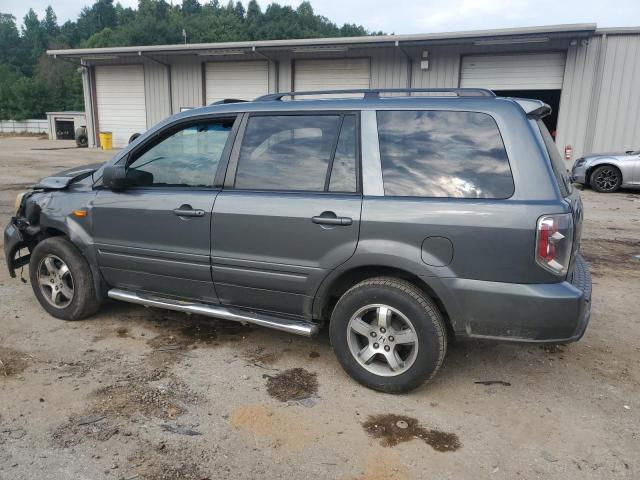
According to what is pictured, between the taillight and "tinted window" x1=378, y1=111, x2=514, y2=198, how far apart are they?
0.27 metres

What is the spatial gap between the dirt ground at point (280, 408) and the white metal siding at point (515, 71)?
14.7 meters

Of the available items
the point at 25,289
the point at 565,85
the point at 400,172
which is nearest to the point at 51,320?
the point at 25,289

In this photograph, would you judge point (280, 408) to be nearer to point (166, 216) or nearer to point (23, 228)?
point (166, 216)

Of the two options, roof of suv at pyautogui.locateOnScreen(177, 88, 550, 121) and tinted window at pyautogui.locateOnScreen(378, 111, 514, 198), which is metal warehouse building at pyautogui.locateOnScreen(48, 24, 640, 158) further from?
tinted window at pyautogui.locateOnScreen(378, 111, 514, 198)

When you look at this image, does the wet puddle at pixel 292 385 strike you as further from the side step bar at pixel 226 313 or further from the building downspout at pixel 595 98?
the building downspout at pixel 595 98

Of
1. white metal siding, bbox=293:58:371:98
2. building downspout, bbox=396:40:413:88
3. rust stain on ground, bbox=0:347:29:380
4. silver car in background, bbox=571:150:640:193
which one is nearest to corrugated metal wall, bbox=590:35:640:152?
silver car in background, bbox=571:150:640:193

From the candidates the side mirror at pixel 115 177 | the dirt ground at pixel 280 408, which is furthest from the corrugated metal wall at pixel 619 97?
the side mirror at pixel 115 177

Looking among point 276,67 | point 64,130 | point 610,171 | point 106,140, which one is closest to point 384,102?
point 610,171

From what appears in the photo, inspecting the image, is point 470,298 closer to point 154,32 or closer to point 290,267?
point 290,267

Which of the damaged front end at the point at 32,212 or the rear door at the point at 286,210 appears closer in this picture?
the rear door at the point at 286,210

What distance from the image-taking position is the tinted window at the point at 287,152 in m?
3.39

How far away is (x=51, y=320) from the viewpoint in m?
4.43

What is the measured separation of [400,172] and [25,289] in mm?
4155

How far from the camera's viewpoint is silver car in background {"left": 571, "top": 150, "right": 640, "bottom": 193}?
1262 centimetres
